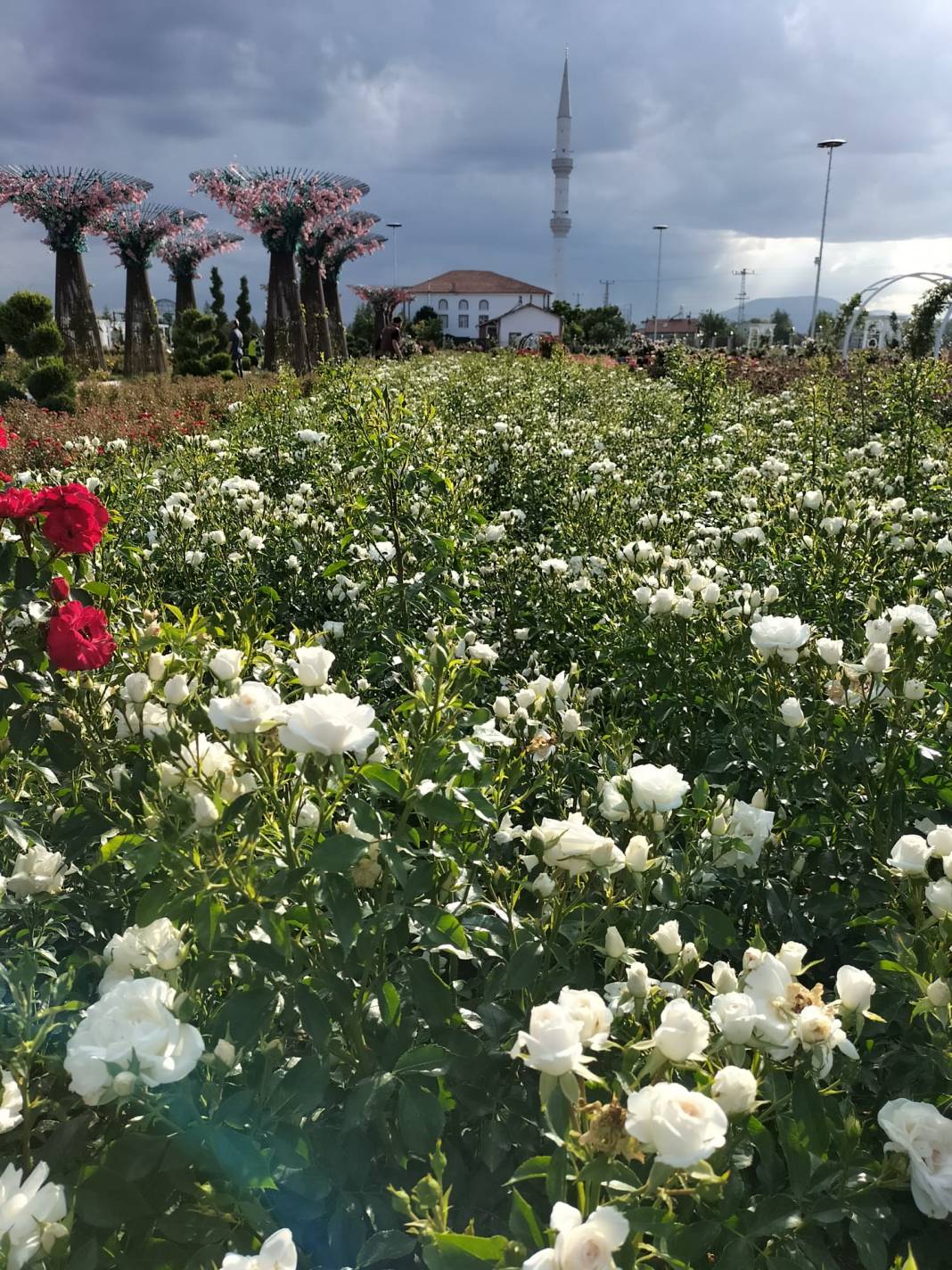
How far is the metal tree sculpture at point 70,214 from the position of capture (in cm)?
2419

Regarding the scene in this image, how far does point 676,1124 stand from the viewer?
856mm

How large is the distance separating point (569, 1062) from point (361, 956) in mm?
479

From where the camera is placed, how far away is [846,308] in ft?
106

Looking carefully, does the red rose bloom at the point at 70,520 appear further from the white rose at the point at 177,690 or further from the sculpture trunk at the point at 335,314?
the sculpture trunk at the point at 335,314

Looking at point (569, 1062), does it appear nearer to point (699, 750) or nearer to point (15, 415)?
point (699, 750)

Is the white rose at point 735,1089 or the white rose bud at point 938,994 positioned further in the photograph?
Result: the white rose bud at point 938,994

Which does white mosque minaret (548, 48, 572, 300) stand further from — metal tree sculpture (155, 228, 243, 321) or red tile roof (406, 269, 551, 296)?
metal tree sculpture (155, 228, 243, 321)

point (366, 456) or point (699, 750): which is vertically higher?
point (366, 456)

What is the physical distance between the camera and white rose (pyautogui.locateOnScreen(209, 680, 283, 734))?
119cm

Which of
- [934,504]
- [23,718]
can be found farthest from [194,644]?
[934,504]

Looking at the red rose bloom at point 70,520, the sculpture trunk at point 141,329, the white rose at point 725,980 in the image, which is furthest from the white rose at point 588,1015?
the sculpture trunk at point 141,329

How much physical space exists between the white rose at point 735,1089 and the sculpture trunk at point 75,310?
1052 inches

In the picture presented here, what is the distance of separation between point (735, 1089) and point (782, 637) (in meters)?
1.22

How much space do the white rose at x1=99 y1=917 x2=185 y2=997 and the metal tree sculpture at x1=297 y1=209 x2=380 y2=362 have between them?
77.0 ft
